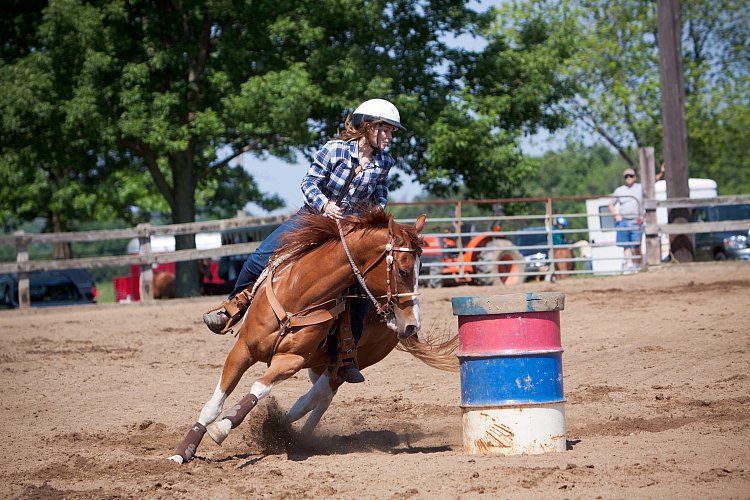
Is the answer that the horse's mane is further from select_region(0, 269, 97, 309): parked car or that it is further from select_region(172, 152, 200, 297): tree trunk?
select_region(172, 152, 200, 297): tree trunk

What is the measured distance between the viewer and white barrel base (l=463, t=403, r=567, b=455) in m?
5.56

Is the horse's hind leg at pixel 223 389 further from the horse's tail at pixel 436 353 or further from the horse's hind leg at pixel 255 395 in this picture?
the horse's tail at pixel 436 353

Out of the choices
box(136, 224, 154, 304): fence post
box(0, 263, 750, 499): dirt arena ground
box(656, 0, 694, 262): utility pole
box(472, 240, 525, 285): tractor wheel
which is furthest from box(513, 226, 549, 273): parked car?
box(136, 224, 154, 304): fence post

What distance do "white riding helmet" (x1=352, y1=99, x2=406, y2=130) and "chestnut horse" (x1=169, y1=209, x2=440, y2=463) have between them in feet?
2.39

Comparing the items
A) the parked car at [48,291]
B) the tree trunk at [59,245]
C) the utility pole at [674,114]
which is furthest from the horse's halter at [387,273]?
the tree trunk at [59,245]

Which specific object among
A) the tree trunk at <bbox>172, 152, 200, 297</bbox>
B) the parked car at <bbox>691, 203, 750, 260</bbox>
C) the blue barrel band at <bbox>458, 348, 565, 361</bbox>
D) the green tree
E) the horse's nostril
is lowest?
the blue barrel band at <bbox>458, 348, 565, 361</bbox>

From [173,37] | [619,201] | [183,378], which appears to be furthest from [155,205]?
[183,378]

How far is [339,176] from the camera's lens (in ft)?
21.3

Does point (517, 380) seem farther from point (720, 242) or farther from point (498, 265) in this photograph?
point (720, 242)

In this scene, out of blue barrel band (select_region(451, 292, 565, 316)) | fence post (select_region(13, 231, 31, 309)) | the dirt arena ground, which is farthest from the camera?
fence post (select_region(13, 231, 31, 309))

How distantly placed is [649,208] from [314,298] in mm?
13355

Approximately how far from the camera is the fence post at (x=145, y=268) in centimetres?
1756

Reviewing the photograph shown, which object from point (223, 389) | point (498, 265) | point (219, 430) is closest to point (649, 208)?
point (498, 265)

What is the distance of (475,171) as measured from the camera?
22.8 meters
